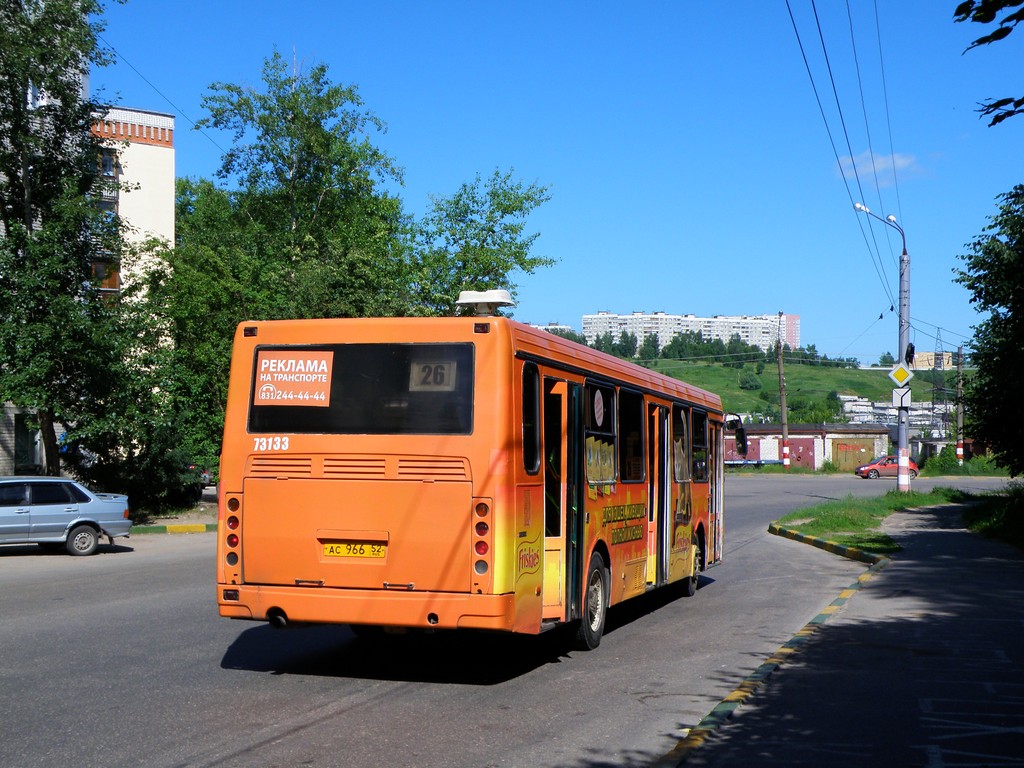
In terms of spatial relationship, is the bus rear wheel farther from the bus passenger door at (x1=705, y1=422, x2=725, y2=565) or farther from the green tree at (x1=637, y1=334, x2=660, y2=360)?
the green tree at (x1=637, y1=334, x2=660, y2=360)

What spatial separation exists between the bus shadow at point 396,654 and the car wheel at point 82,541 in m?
11.0

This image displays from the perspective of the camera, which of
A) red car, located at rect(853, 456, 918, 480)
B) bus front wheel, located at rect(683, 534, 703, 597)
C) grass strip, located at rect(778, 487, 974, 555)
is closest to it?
bus front wheel, located at rect(683, 534, 703, 597)

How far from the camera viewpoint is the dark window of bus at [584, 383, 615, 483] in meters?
10.6

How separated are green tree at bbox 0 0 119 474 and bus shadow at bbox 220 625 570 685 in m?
15.8

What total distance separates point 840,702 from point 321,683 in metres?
A: 3.95

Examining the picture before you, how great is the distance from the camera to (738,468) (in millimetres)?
85125

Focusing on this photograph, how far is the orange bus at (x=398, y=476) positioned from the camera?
8.61 meters

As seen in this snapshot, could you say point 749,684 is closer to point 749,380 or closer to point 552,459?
point 552,459

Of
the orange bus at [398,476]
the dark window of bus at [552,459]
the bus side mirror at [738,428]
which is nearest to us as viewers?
the orange bus at [398,476]

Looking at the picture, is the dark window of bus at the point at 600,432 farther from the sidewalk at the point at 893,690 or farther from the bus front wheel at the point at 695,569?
the bus front wheel at the point at 695,569

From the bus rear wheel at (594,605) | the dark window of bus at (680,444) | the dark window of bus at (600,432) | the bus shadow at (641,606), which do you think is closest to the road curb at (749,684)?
the bus rear wheel at (594,605)

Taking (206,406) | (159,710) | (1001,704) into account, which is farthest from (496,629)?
(206,406)

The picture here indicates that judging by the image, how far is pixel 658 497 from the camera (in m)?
13.3

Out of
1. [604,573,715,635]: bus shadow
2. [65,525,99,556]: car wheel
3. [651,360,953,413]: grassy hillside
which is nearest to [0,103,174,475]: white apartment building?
[65,525,99,556]: car wheel
